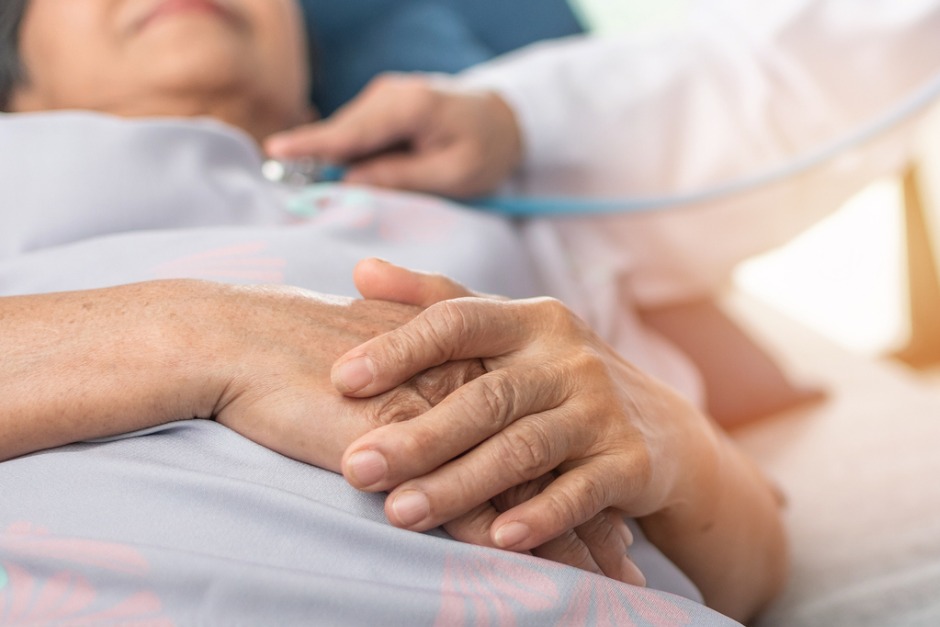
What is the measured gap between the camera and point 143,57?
3.47ft

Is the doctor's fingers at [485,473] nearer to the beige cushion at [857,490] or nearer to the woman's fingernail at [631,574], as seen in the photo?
the woman's fingernail at [631,574]

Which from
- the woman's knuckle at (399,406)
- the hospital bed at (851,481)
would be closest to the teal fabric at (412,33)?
the hospital bed at (851,481)

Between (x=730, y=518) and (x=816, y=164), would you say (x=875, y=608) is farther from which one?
(x=816, y=164)

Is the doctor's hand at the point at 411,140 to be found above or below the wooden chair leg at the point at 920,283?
above

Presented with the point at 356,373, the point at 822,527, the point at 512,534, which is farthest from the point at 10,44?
the point at 822,527

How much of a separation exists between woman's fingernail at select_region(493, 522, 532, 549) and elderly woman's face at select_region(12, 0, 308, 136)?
2.43ft

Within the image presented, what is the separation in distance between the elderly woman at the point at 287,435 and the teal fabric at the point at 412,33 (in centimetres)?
77

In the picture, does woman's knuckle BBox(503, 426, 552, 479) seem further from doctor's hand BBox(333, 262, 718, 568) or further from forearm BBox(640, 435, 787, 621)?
forearm BBox(640, 435, 787, 621)

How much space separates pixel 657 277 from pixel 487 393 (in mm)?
900

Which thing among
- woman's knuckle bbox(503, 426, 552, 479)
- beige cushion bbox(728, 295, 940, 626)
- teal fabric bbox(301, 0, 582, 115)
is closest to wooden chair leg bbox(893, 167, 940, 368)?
beige cushion bbox(728, 295, 940, 626)

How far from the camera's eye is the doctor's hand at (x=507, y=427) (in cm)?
54

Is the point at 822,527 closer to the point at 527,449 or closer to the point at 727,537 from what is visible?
the point at 727,537

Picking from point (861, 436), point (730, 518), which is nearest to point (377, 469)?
point (730, 518)

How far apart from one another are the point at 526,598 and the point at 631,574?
0.13 m
